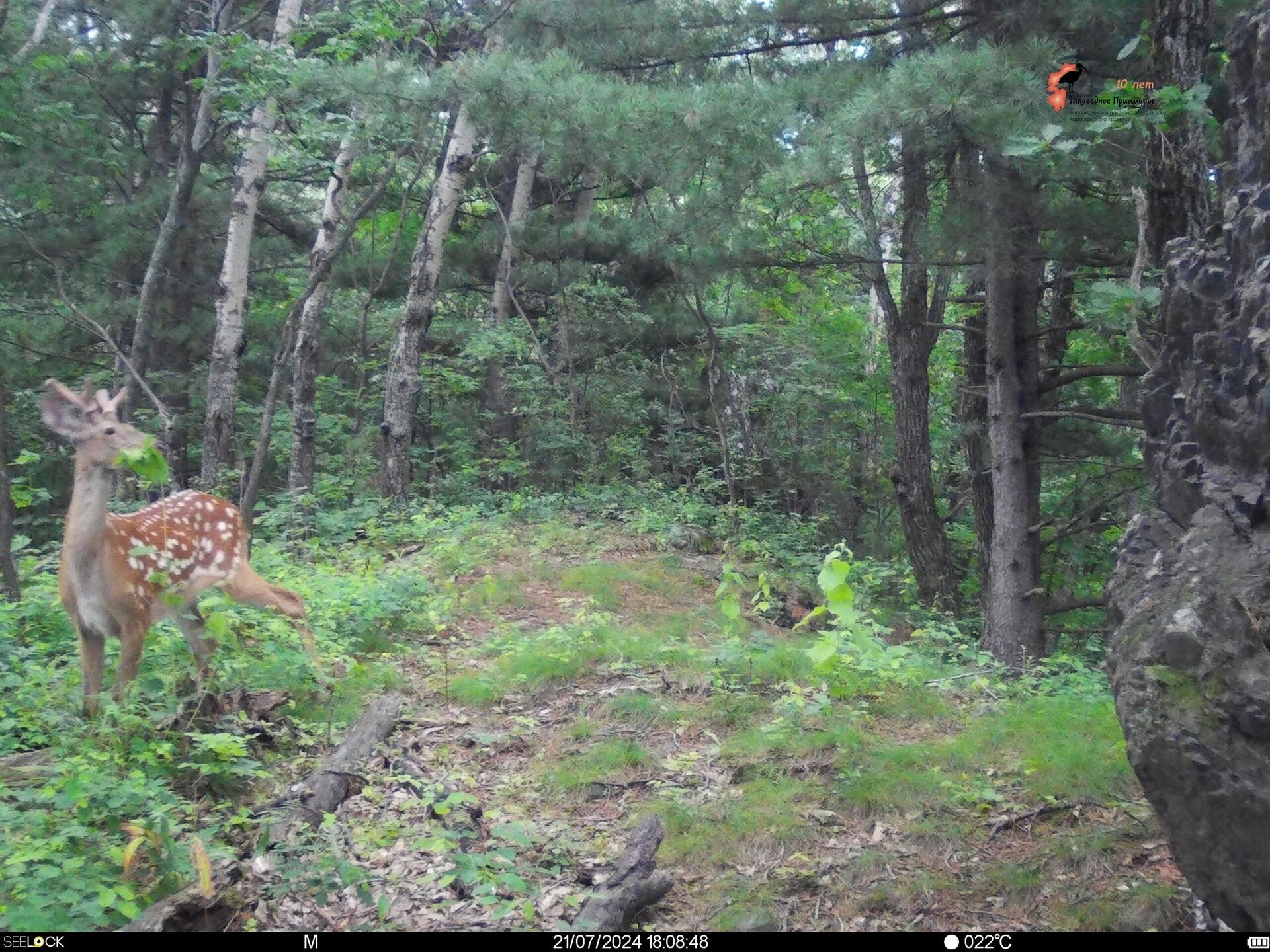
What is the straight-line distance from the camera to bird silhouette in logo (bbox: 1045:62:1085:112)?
6457 millimetres

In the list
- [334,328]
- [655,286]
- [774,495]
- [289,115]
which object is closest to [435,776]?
[289,115]

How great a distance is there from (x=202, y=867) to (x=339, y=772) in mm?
1175

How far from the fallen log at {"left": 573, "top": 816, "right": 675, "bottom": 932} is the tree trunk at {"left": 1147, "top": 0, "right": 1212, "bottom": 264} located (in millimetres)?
4990

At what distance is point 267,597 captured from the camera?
620 cm

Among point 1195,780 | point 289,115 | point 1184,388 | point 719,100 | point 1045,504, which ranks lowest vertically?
point 1045,504

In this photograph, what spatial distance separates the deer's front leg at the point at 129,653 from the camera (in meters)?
4.98

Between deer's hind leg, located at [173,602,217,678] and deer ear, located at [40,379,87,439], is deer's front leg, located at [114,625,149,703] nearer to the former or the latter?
deer's hind leg, located at [173,602,217,678]

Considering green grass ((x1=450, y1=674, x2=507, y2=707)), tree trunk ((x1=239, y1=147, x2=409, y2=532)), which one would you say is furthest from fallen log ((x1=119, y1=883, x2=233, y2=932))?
tree trunk ((x1=239, y1=147, x2=409, y2=532))

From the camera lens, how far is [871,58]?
840 cm

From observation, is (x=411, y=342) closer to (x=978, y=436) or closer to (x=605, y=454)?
(x=605, y=454)

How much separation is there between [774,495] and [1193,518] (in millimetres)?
11428

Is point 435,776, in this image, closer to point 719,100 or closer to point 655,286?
point 719,100

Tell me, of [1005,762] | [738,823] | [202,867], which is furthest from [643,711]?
[202,867]
